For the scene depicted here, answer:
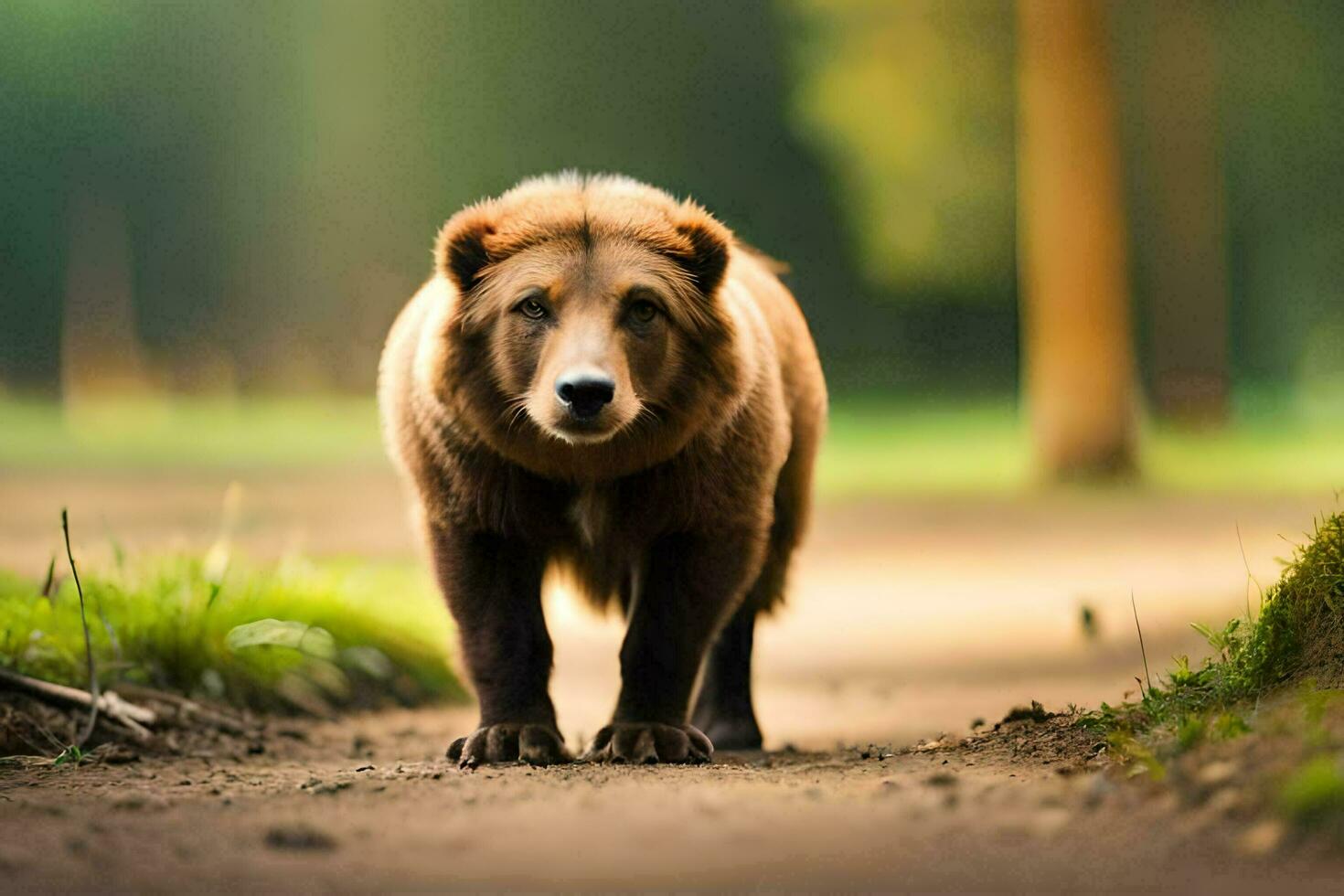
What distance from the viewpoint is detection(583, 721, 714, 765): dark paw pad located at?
16.3 feet

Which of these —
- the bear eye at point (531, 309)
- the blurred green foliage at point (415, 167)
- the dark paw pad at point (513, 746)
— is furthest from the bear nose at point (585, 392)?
the blurred green foliage at point (415, 167)

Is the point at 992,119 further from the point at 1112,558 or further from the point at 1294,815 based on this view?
the point at 1294,815

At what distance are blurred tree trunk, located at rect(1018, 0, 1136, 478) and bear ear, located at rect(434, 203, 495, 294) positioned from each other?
12.3 meters

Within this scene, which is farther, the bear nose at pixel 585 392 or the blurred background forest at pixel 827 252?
the blurred background forest at pixel 827 252

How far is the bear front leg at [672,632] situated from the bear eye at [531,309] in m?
0.80

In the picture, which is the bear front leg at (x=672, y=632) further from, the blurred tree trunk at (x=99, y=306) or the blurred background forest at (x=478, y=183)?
the blurred tree trunk at (x=99, y=306)

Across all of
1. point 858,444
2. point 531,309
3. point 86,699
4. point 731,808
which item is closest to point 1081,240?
point 858,444

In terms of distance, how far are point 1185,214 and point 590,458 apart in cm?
2020

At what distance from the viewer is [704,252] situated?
5.27 m

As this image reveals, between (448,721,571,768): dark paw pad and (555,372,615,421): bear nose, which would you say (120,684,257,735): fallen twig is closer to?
(448,721,571,768): dark paw pad

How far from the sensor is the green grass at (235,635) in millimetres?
6008

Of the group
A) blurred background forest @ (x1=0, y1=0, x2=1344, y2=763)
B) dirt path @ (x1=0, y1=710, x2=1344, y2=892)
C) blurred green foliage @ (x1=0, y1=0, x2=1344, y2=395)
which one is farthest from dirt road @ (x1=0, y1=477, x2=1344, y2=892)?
blurred green foliage @ (x1=0, y1=0, x2=1344, y2=395)

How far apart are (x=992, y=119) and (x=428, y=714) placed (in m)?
13.2

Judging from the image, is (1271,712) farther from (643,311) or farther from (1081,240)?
(1081,240)
